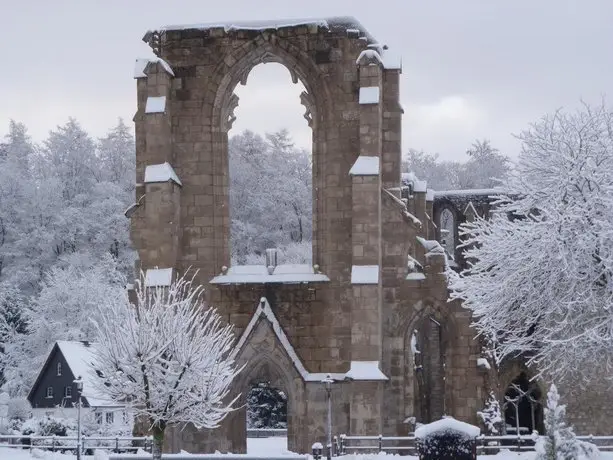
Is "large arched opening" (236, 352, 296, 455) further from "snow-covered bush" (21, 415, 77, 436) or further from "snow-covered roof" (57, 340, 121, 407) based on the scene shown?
"snow-covered roof" (57, 340, 121, 407)

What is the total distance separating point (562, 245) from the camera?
19.3m

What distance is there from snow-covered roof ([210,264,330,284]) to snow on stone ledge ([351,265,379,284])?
1.03 m

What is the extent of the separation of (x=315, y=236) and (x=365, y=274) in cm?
190

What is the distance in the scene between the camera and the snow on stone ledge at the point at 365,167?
24203mm

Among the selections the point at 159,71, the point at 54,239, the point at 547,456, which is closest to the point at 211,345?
the point at 159,71

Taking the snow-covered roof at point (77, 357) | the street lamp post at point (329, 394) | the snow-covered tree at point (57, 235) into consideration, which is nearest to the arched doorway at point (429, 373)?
the street lamp post at point (329, 394)

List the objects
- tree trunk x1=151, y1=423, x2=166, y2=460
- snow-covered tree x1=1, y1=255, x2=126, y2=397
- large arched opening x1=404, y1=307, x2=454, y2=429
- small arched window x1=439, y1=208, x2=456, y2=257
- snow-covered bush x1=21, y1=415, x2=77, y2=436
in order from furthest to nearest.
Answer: snow-covered tree x1=1, y1=255, x2=126, y2=397
small arched window x1=439, y1=208, x2=456, y2=257
snow-covered bush x1=21, y1=415, x2=77, y2=436
large arched opening x1=404, y1=307, x2=454, y2=429
tree trunk x1=151, y1=423, x2=166, y2=460

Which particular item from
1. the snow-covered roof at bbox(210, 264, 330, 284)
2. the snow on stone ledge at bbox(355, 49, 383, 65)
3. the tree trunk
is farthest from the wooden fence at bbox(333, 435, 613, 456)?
the snow on stone ledge at bbox(355, 49, 383, 65)

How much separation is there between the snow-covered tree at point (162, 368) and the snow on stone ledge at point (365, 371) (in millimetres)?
2671

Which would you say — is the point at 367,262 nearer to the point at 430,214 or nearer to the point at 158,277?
the point at 158,277

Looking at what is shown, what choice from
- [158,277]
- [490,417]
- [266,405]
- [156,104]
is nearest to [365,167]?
[156,104]

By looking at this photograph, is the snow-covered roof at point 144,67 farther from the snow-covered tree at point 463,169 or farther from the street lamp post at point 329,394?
the snow-covered tree at point 463,169

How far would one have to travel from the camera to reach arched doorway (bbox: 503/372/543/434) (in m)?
34.3

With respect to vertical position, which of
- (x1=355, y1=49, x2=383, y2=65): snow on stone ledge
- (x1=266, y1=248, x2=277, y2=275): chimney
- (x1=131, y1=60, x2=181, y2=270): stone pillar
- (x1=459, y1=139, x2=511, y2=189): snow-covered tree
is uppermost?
(x1=459, y1=139, x2=511, y2=189): snow-covered tree
